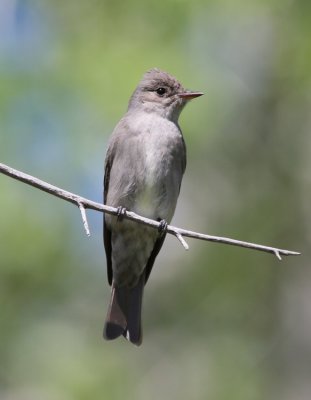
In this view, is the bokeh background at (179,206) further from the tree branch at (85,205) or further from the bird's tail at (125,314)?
the tree branch at (85,205)

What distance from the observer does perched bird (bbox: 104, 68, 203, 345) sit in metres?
5.38

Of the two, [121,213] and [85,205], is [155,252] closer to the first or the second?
[121,213]

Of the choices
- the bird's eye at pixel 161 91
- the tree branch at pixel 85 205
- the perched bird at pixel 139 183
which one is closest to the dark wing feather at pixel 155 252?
the perched bird at pixel 139 183

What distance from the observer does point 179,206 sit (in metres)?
9.27

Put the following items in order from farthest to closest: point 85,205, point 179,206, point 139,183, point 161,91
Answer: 1. point 179,206
2. point 161,91
3. point 139,183
4. point 85,205

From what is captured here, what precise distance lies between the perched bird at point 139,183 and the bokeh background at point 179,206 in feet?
4.02

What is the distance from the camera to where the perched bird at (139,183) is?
17.7 ft

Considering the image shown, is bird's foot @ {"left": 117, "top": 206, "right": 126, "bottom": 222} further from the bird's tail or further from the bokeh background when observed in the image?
the bokeh background

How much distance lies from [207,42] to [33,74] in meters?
1.50

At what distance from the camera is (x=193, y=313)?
957cm

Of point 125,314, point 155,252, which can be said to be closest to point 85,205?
point 155,252

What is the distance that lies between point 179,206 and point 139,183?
392cm

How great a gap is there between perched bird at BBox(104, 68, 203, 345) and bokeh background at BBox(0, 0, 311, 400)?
4.02 feet

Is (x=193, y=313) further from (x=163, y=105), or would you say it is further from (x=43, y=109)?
(x=163, y=105)
